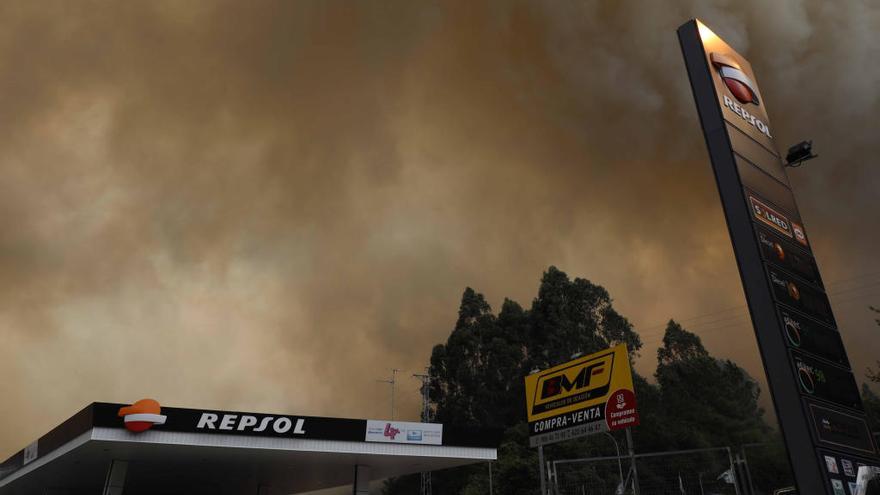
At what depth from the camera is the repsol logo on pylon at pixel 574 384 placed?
22.1 meters

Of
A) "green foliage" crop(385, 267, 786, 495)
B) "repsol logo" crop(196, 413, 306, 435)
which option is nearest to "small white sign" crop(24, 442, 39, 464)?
"repsol logo" crop(196, 413, 306, 435)

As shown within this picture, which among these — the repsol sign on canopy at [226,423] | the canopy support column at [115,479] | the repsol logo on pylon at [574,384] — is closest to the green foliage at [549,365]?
the repsol sign on canopy at [226,423]

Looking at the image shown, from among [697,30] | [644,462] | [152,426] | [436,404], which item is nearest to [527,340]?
[436,404]

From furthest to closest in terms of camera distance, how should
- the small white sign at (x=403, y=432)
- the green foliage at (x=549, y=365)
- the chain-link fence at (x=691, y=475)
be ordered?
the green foliage at (x=549, y=365) → the small white sign at (x=403, y=432) → the chain-link fence at (x=691, y=475)

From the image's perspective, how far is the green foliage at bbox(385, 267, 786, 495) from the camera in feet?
175

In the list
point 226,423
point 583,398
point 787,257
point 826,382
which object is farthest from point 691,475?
point 226,423

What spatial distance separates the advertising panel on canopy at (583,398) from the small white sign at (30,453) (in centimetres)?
2557

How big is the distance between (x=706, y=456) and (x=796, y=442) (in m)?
42.8

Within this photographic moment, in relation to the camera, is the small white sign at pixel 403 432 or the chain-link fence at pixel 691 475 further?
the small white sign at pixel 403 432

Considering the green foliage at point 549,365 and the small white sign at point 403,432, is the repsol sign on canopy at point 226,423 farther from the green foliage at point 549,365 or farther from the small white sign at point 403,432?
the green foliage at point 549,365

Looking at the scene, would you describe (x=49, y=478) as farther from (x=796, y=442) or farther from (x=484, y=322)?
(x=484, y=322)

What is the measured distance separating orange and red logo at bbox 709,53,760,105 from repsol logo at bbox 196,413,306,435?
21.8 m

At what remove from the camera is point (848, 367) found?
12.9 m

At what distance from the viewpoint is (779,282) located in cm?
1232
